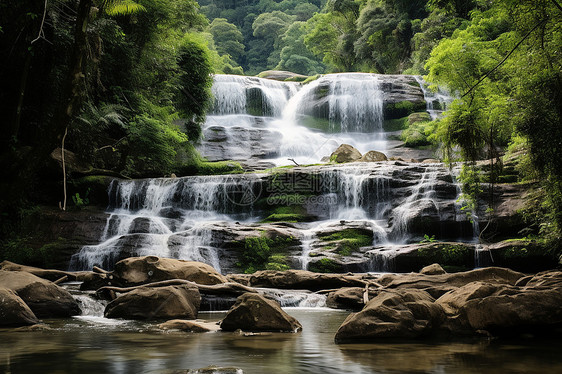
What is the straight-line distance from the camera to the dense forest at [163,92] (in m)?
7.50

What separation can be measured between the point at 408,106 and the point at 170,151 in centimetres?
1523

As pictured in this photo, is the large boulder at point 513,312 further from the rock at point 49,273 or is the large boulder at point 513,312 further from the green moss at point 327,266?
the rock at point 49,273

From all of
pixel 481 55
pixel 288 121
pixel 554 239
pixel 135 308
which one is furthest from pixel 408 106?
pixel 135 308

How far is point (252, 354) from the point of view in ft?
15.0

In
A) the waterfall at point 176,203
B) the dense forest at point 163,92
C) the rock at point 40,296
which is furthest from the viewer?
the waterfall at point 176,203

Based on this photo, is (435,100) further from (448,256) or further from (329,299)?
(329,299)

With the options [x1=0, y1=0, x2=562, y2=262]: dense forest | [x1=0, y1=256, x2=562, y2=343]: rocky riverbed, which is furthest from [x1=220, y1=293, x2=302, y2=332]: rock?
[x1=0, y1=0, x2=562, y2=262]: dense forest

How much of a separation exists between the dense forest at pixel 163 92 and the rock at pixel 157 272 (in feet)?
8.86

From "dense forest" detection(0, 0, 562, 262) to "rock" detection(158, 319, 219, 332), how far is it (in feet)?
6.79

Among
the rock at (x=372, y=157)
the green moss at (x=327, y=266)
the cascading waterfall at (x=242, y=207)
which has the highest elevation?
the rock at (x=372, y=157)

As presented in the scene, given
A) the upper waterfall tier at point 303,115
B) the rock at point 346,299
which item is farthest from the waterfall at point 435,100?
the rock at point 346,299

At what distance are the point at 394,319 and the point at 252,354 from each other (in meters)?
1.77

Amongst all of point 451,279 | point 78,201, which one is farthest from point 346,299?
point 78,201

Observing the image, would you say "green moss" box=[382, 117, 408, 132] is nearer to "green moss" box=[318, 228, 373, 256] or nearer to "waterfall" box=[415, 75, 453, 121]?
"waterfall" box=[415, 75, 453, 121]
